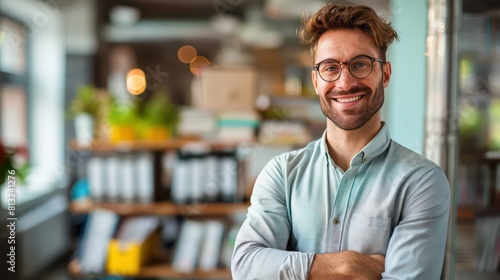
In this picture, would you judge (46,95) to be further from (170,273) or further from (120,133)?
(170,273)

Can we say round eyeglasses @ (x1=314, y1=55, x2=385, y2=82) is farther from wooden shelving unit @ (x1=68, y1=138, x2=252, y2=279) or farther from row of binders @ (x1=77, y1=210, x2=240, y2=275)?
row of binders @ (x1=77, y1=210, x2=240, y2=275)

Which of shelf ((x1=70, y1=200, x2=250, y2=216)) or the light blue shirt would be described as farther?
shelf ((x1=70, y1=200, x2=250, y2=216))

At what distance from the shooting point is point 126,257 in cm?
268

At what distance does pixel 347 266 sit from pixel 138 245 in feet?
7.07

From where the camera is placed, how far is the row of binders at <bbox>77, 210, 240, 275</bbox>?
2686 millimetres

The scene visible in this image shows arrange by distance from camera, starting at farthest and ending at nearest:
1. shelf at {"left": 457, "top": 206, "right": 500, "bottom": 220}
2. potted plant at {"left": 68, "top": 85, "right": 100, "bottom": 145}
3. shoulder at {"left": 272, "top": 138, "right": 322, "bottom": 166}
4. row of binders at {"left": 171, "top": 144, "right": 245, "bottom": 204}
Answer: potted plant at {"left": 68, "top": 85, "right": 100, "bottom": 145}
row of binders at {"left": 171, "top": 144, "right": 245, "bottom": 204}
shelf at {"left": 457, "top": 206, "right": 500, "bottom": 220}
shoulder at {"left": 272, "top": 138, "right": 322, "bottom": 166}

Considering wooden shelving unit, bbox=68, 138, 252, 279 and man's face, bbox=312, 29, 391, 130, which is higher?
man's face, bbox=312, 29, 391, 130

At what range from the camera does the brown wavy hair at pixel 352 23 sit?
0.67 m

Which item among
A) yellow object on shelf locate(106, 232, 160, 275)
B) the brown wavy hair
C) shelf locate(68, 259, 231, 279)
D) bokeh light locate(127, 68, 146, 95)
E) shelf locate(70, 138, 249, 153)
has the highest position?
bokeh light locate(127, 68, 146, 95)

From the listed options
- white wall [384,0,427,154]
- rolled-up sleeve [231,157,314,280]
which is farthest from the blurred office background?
rolled-up sleeve [231,157,314,280]

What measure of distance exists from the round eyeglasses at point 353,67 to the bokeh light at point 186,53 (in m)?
4.78

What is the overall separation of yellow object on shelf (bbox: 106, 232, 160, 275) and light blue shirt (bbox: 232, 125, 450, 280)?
2.03 m

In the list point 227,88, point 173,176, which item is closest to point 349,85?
point 227,88

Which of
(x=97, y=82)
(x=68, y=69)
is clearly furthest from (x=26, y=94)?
(x=97, y=82)
